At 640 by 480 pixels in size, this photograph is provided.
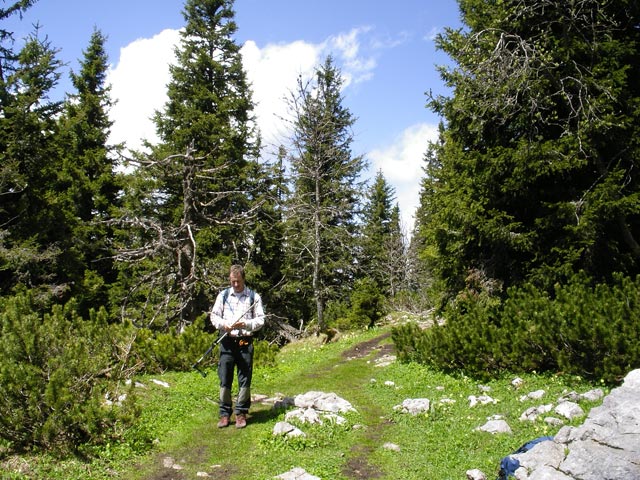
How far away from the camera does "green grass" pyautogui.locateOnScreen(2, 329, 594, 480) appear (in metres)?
5.61

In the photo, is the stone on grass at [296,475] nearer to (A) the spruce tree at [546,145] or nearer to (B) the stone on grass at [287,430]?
(B) the stone on grass at [287,430]

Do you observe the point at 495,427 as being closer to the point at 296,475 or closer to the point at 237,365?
the point at 296,475

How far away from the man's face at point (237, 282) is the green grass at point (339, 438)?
2.09 m

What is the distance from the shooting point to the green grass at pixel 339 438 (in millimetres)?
Answer: 5605

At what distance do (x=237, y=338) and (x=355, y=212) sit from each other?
19509mm

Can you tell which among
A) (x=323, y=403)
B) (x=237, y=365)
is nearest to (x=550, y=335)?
(x=323, y=403)

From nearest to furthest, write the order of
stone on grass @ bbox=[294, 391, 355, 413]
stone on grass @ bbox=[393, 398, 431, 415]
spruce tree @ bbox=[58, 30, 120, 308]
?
stone on grass @ bbox=[294, 391, 355, 413]
stone on grass @ bbox=[393, 398, 431, 415]
spruce tree @ bbox=[58, 30, 120, 308]

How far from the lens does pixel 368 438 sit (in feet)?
22.5

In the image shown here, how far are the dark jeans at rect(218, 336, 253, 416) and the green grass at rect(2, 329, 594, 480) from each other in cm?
42

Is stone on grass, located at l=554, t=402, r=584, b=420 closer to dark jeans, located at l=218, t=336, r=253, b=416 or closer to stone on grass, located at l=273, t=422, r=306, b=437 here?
stone on grass, located at l=273, t=422, r=306, b=437

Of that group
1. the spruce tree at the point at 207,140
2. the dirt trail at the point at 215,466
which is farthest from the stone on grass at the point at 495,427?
the spruce tree at the point at 207,140

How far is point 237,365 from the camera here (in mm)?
7297

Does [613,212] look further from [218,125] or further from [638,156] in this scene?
[218,125]

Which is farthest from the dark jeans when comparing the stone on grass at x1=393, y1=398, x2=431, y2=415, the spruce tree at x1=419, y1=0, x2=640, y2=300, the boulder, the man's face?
the spruce tree at x1=419, y1=0, x2=640, y2=300
